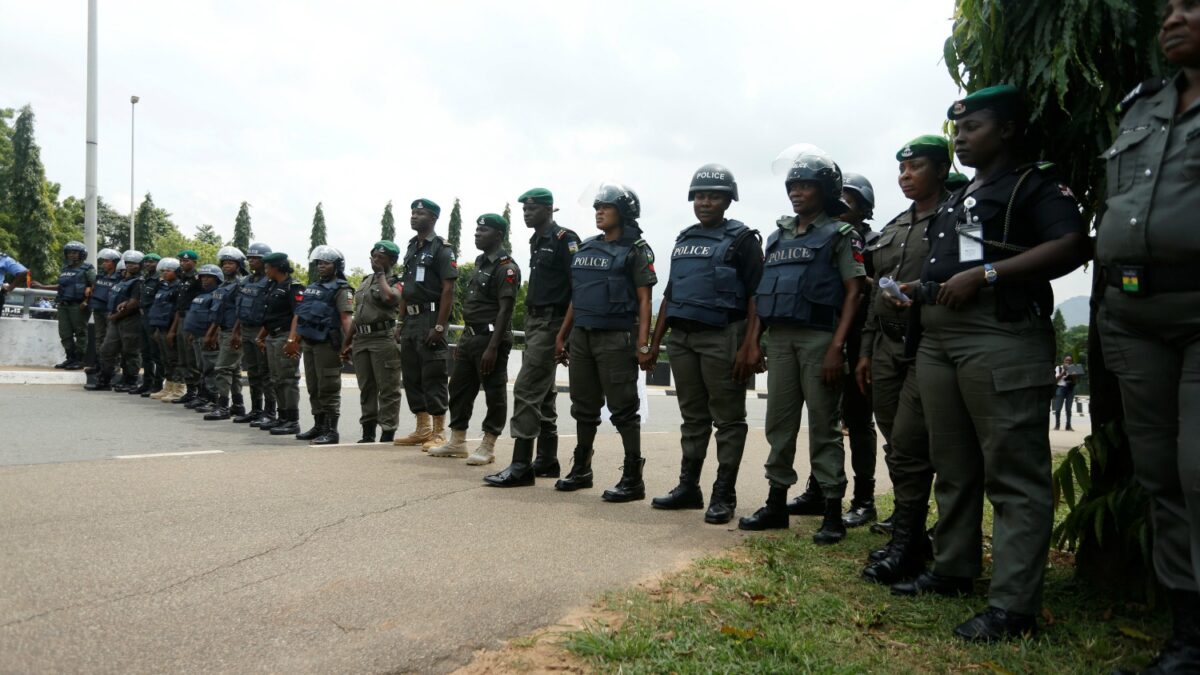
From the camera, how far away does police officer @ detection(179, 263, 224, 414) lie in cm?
1111

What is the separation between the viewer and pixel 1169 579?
2.69 meters

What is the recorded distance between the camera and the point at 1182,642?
265cm

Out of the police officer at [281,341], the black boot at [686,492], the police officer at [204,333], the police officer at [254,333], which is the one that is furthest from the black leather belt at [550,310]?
the police officer at [204,333]

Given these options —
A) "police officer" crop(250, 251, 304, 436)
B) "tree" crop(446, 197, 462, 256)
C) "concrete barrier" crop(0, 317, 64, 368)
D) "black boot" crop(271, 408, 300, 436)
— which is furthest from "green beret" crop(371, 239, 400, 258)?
"tree" crop(446, 197, 462, 256)

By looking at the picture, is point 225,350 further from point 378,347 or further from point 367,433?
point 378,347

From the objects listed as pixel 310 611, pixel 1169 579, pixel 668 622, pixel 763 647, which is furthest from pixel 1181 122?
pixel 310 611

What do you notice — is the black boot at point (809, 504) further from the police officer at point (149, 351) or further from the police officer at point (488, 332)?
the police officer at point (149, 351)

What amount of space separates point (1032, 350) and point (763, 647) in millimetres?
1426

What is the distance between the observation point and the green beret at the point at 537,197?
6.54 meters

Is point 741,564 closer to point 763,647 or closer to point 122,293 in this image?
point 763,647

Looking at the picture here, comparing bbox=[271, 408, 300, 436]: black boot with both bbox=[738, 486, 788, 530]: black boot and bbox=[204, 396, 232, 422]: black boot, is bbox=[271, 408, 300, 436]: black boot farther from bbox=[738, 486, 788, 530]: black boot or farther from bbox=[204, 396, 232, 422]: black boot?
bbox=[738, 486, 788, 530]: black boot

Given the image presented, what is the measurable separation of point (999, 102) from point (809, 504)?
2.95 meters

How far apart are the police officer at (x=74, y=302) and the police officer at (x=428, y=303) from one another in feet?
27.8

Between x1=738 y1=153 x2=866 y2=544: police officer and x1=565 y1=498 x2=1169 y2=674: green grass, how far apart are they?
79cm
